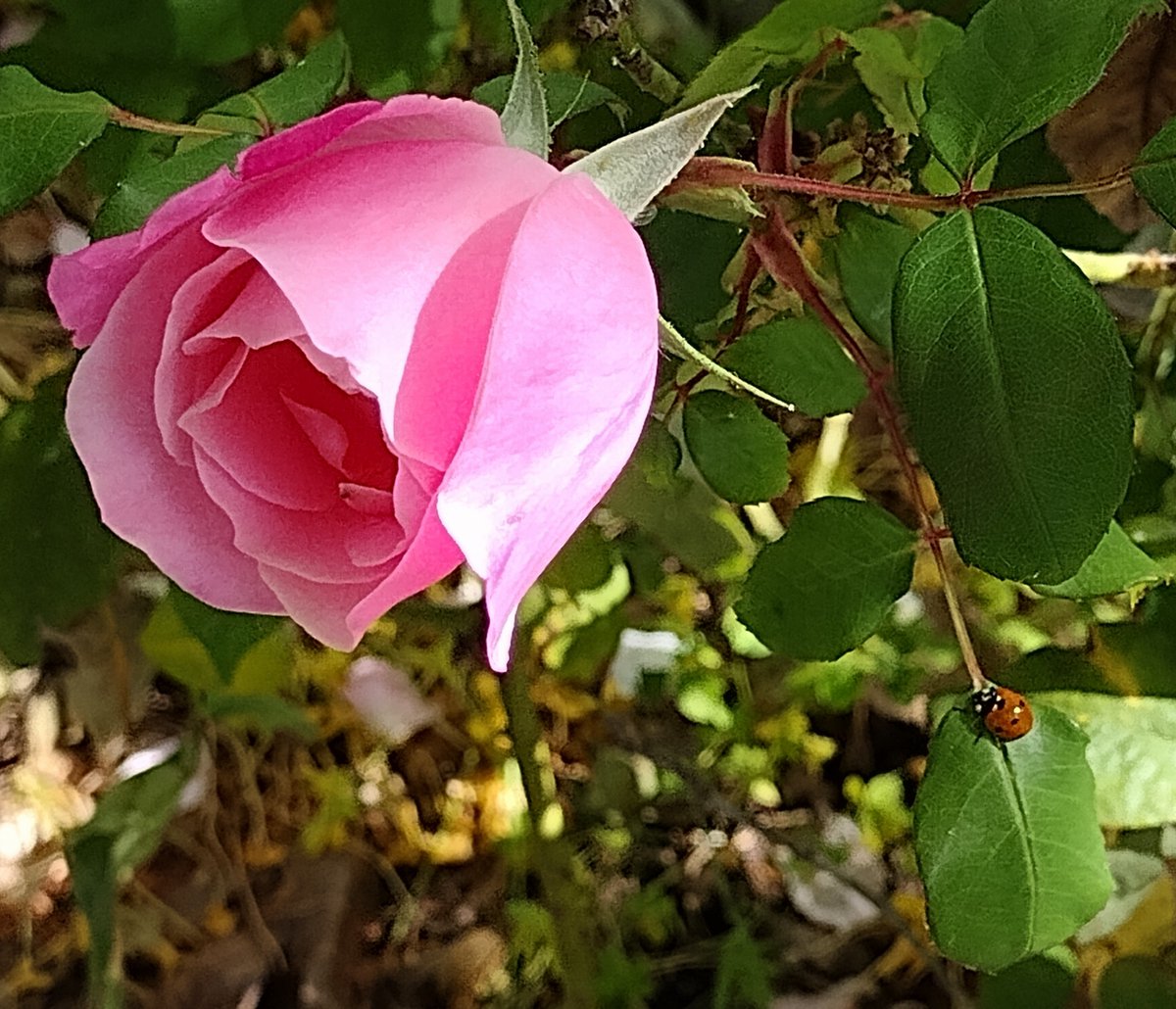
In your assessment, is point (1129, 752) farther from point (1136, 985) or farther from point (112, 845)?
point (112, 845)

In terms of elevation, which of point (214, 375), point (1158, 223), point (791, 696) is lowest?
point (791, 696)

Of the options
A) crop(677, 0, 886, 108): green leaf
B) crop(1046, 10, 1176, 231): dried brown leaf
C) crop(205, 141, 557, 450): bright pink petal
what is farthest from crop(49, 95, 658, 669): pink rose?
crop(1046, 10, 1176, 231): dried brown leaf

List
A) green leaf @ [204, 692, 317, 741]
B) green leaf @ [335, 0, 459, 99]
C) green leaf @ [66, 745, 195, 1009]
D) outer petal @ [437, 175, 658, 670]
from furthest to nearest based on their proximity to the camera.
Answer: green leaf @ [204, 692, 317, 741]
green leaf @ [66, 745, 195, 1009]
green leaf @ [335, 0, 459, 99]
outer petal @ [437, 175, 658, 670]

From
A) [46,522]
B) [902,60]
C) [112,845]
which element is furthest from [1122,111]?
[112,845]

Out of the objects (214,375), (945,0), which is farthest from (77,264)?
(945,0)

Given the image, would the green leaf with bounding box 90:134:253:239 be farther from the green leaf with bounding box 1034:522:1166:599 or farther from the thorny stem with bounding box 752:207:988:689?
the green leaf with bounding box 1034:522:1166:599

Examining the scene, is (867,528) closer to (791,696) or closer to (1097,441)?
(1097,441)
